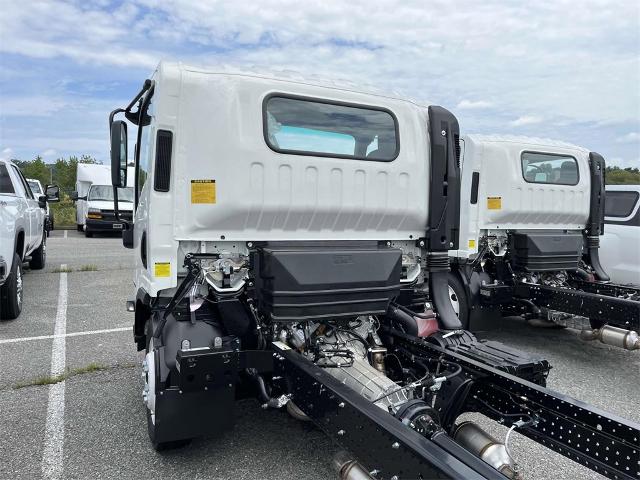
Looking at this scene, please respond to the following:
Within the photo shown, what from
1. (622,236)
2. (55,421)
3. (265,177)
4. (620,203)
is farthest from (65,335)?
(620,203)

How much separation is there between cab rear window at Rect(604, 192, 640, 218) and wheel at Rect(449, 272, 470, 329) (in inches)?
124

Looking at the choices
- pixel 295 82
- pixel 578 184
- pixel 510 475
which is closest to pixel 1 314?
pixel 295 82

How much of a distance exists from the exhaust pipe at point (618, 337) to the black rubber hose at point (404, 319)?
2867 millimetres

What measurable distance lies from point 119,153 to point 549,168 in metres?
5.26

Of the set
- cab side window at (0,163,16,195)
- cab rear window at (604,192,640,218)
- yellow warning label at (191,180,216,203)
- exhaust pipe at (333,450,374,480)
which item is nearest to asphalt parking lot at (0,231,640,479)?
exhaust pipe at (333,450,374,480)

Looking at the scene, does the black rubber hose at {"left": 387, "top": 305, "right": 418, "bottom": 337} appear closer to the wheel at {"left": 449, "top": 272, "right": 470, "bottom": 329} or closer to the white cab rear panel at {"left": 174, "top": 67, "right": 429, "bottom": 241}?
the white cab rear panel at {"left": 174, "top": 67, "right": 429, "bottom": 241}

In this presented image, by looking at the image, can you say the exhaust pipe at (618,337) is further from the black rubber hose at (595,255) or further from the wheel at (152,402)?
the wheel at (152,402)

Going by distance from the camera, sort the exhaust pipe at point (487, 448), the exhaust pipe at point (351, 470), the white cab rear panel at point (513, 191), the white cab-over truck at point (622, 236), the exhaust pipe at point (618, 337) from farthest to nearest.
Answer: the white cab-over truck at point (622, 236) < the white cab rear panel at point (513, 191) < the exhaust pipe at point (618, 337) < the exhaust pipe at point (487, 448) < the exhaust pipe at point (351, 470)

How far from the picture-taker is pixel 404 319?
11.6 ft

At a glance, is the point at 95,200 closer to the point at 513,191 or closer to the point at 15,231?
the point at 15,231

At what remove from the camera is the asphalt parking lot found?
313cm

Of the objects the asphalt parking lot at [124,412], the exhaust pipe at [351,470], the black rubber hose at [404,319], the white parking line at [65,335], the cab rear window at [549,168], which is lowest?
the asphalt parking lot at [124,412]

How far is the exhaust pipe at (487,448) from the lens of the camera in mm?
2311

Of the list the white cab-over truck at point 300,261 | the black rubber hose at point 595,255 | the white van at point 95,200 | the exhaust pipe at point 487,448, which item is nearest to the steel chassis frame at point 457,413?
the white cab-over truck at point 300,261
